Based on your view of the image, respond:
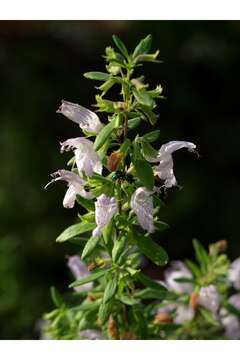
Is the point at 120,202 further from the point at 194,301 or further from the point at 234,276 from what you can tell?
the point at 234,276

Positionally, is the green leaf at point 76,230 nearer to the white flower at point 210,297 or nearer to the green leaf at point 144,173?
the green leaf at point 144,173

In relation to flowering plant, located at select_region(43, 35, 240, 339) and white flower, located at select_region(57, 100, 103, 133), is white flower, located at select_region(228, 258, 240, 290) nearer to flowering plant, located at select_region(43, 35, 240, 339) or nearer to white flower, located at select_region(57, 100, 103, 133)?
flowering plant, located at select_region(43, 35, 240, 339)

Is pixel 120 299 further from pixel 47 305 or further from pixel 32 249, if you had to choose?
pixel 32 249

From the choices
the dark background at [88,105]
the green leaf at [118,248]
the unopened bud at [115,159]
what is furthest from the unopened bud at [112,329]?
the dark background at [88,105]

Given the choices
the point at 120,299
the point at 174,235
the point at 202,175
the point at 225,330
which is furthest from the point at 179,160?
the point at 120,299

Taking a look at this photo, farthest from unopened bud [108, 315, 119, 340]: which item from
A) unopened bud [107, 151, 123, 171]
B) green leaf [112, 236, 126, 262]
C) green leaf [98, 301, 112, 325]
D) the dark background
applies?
the dark background

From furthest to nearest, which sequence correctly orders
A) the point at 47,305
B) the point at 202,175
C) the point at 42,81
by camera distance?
the point at 42,81 → the point at 202,175 → the point at 47,305

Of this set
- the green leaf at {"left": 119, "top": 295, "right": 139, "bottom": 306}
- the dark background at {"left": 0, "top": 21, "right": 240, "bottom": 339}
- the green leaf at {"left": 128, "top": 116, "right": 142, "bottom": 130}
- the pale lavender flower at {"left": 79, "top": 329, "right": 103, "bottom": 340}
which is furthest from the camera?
→ the dark background at {"left": 0, "top": 21, "right": 240, "bottom": 339}
